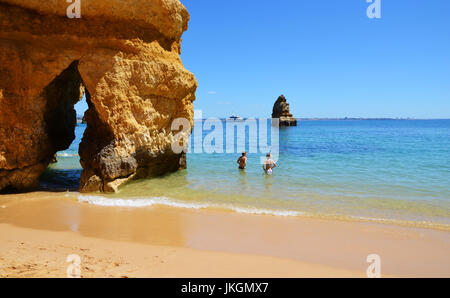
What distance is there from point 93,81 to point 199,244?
5862 mm

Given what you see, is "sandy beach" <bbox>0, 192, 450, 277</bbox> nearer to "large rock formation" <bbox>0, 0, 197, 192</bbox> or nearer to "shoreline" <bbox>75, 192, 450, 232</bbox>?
"shoreline" <bbox>75, 192, 450, 232</bbox>

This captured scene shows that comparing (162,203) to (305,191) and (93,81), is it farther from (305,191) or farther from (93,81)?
(305,191)

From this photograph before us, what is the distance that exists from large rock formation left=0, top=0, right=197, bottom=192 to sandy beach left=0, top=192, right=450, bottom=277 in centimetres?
188

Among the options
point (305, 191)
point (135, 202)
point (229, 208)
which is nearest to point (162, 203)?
point (135, 202)

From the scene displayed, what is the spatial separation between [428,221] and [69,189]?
9.54 metres

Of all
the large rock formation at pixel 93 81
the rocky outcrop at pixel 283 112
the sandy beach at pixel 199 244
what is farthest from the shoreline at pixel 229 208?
the rocky outcrop at pixel 283 112

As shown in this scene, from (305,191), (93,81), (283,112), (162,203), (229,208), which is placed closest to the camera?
(229,208)

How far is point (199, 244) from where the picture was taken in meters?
4.97

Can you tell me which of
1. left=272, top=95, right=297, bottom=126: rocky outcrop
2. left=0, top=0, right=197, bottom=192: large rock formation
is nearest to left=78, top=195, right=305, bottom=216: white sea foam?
left=0, top=0, right=197, bottom=192: large rock formation

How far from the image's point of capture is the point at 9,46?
764cm

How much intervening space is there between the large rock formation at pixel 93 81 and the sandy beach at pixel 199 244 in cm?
188

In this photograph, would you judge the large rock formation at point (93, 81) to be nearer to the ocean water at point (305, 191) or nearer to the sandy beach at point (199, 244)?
the ocean water at point (305, 191)

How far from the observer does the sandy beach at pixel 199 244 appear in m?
3.97
